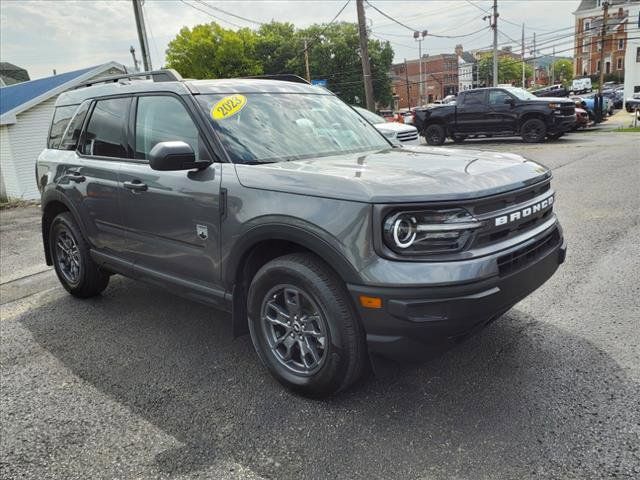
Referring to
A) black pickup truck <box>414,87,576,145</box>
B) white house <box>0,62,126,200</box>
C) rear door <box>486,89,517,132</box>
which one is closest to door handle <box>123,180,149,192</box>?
white house <box>0,62,126,200</box>

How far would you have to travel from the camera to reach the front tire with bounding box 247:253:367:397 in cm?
276

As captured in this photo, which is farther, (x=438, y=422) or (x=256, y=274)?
(x=256, y=274)

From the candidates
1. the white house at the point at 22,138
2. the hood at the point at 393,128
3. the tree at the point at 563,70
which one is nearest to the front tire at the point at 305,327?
the hood at the point at 393,128

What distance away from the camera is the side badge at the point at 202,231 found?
3.38 m

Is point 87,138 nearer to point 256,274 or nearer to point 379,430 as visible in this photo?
point 256,274

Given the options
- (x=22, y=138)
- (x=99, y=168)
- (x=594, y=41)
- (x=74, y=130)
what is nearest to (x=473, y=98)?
(x=22, y=138)

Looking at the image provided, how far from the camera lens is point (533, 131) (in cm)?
1672

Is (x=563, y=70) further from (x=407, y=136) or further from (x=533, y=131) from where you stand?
(x=407, y=136)

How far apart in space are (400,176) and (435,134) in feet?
55.1

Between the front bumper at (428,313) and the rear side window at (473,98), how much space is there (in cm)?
1615

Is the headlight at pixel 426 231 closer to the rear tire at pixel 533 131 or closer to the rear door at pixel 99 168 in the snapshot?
the rear door at pixel 99 168

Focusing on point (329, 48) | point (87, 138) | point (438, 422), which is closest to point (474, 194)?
point (438, 422)

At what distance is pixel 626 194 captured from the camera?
8.10m

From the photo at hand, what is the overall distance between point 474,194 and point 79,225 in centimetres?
358
